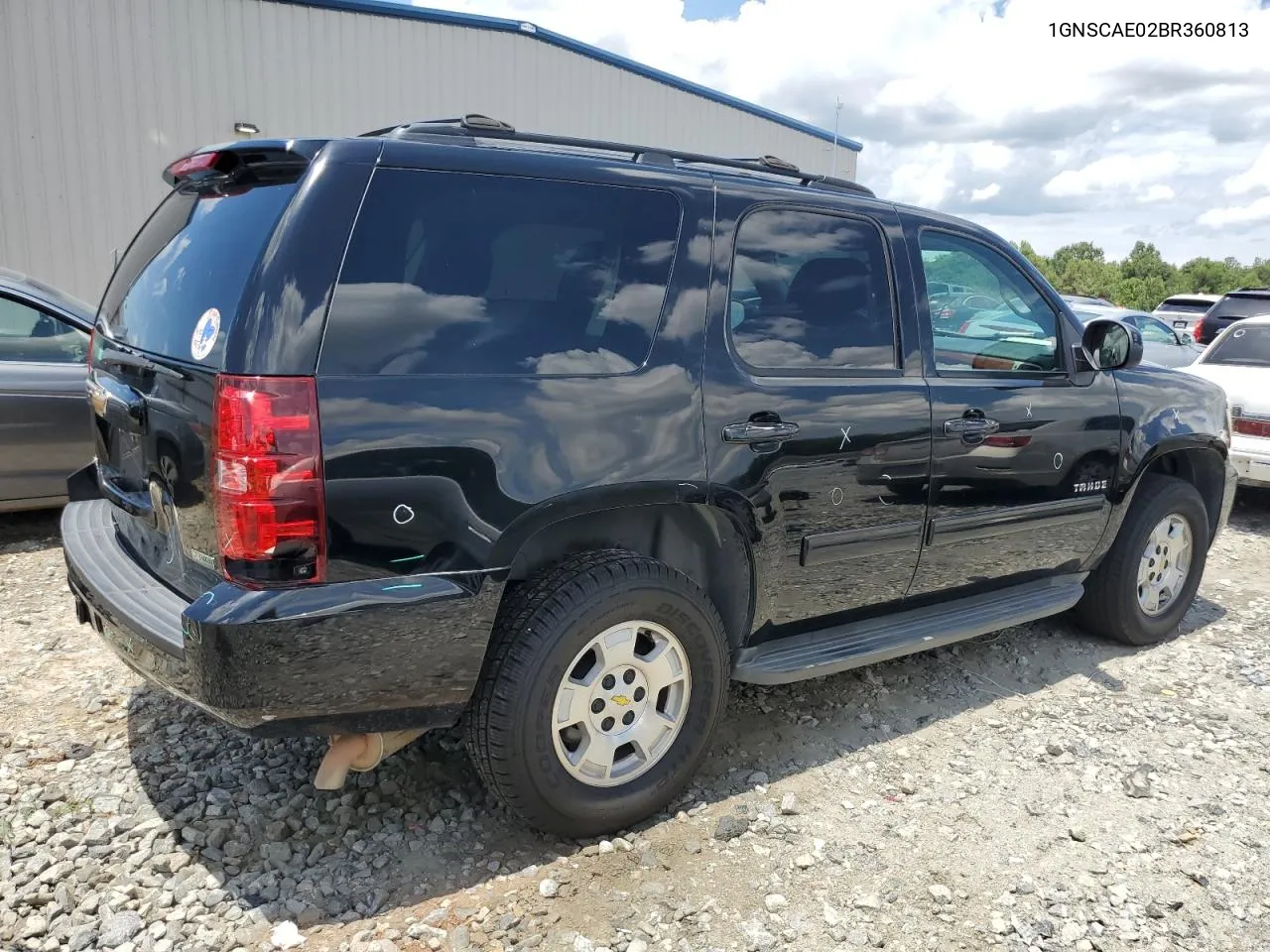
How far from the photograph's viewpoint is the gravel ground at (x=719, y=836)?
8.20 feet

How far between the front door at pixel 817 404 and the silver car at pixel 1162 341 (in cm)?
982

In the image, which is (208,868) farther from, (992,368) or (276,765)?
(992,368)

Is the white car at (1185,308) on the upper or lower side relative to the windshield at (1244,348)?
upper

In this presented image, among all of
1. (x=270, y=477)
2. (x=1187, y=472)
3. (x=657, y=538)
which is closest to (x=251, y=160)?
(x=270, y=477)

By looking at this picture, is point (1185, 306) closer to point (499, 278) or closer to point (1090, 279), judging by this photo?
point (499, 278)

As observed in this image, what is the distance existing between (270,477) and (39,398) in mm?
3964

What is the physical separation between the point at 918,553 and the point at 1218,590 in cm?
319

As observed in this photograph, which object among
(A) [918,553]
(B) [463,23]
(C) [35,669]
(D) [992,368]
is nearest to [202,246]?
(C) [35,669]

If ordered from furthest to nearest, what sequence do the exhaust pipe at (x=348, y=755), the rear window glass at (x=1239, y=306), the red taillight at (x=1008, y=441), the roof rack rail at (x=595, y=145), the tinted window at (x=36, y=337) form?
the rear window glass at (x=1239, y=306), the tinted window at (x=36, y=337), the red taillight at (x=1008, y=441), the roof rack rail at (x=595, y=145), the exhaust pipe at (x=348, y=755)

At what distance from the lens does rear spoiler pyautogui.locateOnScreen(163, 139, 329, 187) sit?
2389mm

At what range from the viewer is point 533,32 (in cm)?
1270

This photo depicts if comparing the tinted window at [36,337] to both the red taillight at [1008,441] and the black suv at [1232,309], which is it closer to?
the red taillight at [1008,441]

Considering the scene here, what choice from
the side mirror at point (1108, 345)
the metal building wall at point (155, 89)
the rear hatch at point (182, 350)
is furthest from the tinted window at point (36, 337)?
the side mirror at point (1108, 345)

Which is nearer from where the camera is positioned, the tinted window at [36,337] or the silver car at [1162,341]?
the tinted window at [36,337]
